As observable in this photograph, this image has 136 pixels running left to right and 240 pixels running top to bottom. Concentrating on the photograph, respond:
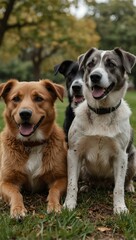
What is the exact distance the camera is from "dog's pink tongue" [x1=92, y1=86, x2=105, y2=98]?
427 centimetres

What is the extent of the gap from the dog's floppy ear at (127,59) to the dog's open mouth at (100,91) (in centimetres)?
26

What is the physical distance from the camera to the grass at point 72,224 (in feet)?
11.1

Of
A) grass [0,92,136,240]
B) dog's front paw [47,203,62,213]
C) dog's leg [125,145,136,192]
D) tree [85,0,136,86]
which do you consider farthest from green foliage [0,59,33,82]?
dog's front paw [47,203,62,213]

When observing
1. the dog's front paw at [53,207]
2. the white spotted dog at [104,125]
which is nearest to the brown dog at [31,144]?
the dog's front paw at [53,207]

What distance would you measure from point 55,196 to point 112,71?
154 centimetres

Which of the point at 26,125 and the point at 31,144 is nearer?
the point at 26,125

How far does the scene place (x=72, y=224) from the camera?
3.62m

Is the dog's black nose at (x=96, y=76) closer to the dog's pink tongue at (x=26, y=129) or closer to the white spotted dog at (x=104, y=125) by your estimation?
the white spotted dog at (x=104, y=125)

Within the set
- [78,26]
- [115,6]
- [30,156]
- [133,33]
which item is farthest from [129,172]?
[115,6]

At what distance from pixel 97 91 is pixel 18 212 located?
155 centimetres

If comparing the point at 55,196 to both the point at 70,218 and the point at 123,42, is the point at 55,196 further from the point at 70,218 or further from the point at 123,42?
the point at 123,42

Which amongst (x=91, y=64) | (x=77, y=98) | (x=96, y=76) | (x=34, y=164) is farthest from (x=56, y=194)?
(x=77, y=98)

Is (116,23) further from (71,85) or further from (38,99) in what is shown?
(38,99)

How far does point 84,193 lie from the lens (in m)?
4.90
